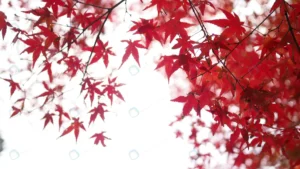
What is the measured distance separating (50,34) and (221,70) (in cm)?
95

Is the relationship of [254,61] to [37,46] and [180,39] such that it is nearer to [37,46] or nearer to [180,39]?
[180,39]

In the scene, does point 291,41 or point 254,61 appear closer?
point 291,41

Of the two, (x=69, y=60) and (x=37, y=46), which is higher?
(x=69, y=60)

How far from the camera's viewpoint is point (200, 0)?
1748 mm

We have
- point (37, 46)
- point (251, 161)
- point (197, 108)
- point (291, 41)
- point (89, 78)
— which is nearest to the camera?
point (291, 41)

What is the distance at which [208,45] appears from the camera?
49.0 inches

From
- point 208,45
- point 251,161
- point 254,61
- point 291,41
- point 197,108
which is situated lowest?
point 251,161

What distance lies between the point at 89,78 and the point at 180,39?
1.22 meters

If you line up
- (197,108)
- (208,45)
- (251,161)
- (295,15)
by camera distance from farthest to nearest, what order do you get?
(251,161), (197,108), (208,45), (295,15)

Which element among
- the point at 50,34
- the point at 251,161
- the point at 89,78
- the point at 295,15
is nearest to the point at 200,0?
the point at 295,15

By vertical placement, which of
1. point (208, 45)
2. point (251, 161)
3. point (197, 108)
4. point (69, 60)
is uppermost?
point (69, 60)

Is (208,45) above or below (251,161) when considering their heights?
above

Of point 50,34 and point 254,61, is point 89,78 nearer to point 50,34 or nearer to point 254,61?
point 50,34

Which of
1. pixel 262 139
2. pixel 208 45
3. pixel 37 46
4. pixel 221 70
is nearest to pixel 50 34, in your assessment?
pixel 37 46
